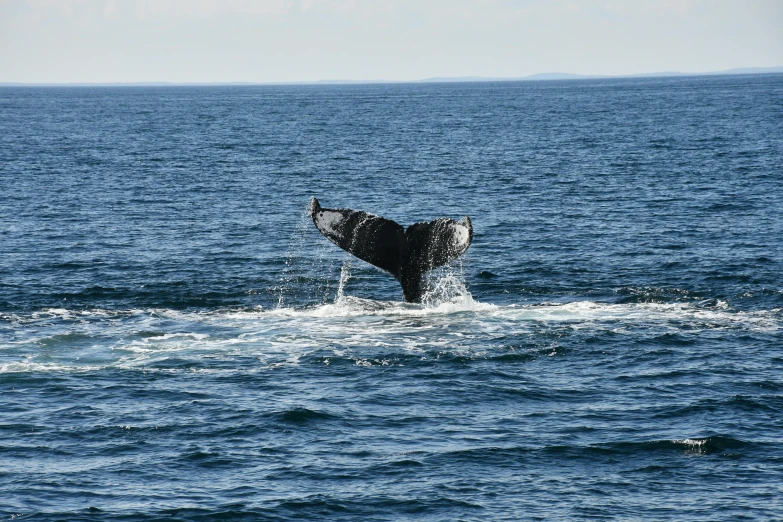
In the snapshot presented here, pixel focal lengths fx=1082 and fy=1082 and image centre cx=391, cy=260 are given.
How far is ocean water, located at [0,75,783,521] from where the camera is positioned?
19.0m

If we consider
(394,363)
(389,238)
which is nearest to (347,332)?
(394,363)

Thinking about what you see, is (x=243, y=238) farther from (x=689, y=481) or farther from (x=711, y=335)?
(x=689, y=481)

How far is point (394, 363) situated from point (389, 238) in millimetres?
3001

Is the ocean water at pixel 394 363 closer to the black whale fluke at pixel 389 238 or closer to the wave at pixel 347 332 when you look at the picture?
the wave at pixel 347 332

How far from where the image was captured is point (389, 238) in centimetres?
2605

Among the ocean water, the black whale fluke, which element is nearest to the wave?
the ocean water

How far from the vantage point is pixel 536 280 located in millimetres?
35906

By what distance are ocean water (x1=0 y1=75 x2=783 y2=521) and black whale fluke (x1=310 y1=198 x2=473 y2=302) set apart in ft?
7.61

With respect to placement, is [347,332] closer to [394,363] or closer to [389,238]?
[394,363]

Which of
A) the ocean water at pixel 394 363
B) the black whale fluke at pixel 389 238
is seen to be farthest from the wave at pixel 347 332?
the black whale fluke at pixel 389 238

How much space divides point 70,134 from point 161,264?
80.7 m

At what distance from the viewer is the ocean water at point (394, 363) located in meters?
19.0

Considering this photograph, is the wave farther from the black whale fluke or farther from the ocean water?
the black whale fluke

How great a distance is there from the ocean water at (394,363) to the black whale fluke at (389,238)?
7.61ft
